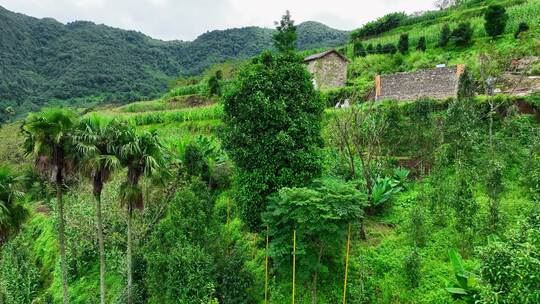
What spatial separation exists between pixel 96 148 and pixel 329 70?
24070mm

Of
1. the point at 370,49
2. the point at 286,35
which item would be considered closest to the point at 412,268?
the point at 286,35

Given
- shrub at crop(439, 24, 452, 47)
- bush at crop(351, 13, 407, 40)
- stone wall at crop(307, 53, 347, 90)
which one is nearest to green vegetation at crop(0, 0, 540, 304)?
stone wall at crop(307, 53, 347, 90)

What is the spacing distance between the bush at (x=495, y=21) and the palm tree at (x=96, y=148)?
106 ft

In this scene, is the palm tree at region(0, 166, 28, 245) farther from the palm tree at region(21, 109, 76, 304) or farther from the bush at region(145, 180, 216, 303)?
the bush at region(145, 180, 216, 303)

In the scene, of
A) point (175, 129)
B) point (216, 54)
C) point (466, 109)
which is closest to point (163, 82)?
point (216, 54)

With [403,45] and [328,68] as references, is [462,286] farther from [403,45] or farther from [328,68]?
[403,45]

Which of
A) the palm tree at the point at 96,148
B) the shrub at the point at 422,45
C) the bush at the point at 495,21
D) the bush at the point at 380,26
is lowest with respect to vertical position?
the palm tree at the point at 96,148

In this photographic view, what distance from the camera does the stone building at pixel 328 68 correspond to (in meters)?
30.5

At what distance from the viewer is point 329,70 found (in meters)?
31.8

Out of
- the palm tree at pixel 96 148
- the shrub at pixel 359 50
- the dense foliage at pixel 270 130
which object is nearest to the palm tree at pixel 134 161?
the palm tree at pixel 96 148

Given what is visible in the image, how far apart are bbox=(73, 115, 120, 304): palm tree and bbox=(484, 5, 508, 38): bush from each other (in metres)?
32.4

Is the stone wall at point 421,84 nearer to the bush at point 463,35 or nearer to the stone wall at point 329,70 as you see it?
the stone wall at point 329,70

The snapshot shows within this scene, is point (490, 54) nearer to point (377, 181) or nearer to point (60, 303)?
point (377, 181)

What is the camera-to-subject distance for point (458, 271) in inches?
334
